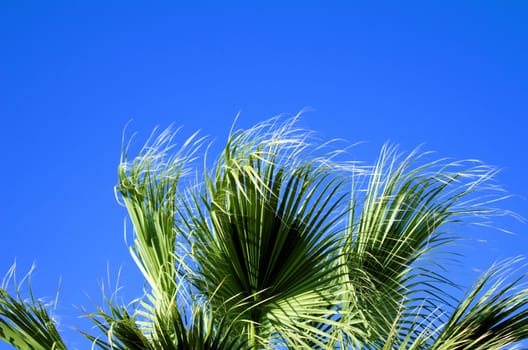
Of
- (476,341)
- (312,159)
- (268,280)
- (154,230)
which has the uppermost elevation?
(312,159)

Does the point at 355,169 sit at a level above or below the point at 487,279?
above

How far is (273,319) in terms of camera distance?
13.8 feet

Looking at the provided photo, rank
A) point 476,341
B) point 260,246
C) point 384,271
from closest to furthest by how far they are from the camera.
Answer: point 476,341 → point 260,246 → point 384,271

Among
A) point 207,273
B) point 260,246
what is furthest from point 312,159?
point 207,273

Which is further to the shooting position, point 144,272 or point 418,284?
point 418,284

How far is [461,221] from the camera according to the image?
4.91 m

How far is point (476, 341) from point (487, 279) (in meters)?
0.45

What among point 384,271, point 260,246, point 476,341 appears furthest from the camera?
point 384,271

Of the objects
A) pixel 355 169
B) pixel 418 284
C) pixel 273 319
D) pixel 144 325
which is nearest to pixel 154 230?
pixel 144 325

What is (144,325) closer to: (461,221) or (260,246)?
(260,246)

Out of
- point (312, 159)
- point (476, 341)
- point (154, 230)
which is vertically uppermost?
point (312, 159)

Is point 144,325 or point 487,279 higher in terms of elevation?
point 487,279

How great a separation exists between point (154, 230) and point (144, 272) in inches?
8.9

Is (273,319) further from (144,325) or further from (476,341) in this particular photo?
(476,341)
